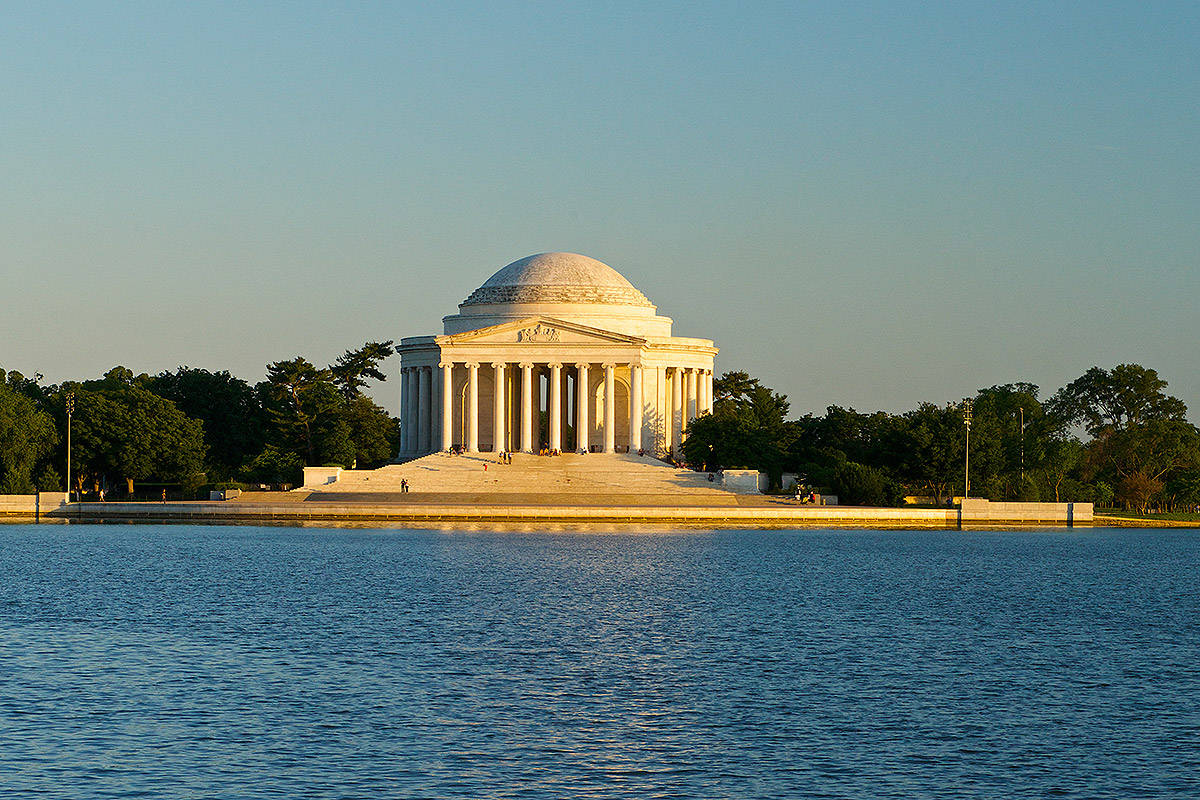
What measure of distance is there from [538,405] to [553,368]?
30.4ft

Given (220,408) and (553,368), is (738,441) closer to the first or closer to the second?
(553,368)

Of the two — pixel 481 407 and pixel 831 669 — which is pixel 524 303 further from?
pixel 831 669

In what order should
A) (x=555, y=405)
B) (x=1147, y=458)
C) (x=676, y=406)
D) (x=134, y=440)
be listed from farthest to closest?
(x=676, y=406) < (x=555, y=405) < (x=1147, y=458) < (x=134, y=440)

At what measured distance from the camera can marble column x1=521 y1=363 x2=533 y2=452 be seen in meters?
133

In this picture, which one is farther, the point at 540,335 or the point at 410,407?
the point at 410,407

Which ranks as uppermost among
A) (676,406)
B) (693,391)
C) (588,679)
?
(693,391)

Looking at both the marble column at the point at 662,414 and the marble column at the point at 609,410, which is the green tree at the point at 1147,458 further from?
the marble column at the point at 609,410

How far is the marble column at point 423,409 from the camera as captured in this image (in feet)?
454

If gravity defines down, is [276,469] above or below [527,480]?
above

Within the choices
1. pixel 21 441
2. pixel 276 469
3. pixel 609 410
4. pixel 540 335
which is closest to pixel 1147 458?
pixel 609 410

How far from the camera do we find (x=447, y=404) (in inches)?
5177

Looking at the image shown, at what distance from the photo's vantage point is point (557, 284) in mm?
138375

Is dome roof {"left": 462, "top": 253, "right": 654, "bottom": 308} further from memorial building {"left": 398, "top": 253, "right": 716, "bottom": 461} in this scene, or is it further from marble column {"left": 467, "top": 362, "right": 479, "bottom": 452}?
marble column {"left": 467, "top": 362, "right": 479, "bottom": 452}

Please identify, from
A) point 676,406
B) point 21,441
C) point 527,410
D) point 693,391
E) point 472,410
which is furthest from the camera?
point 693,391
